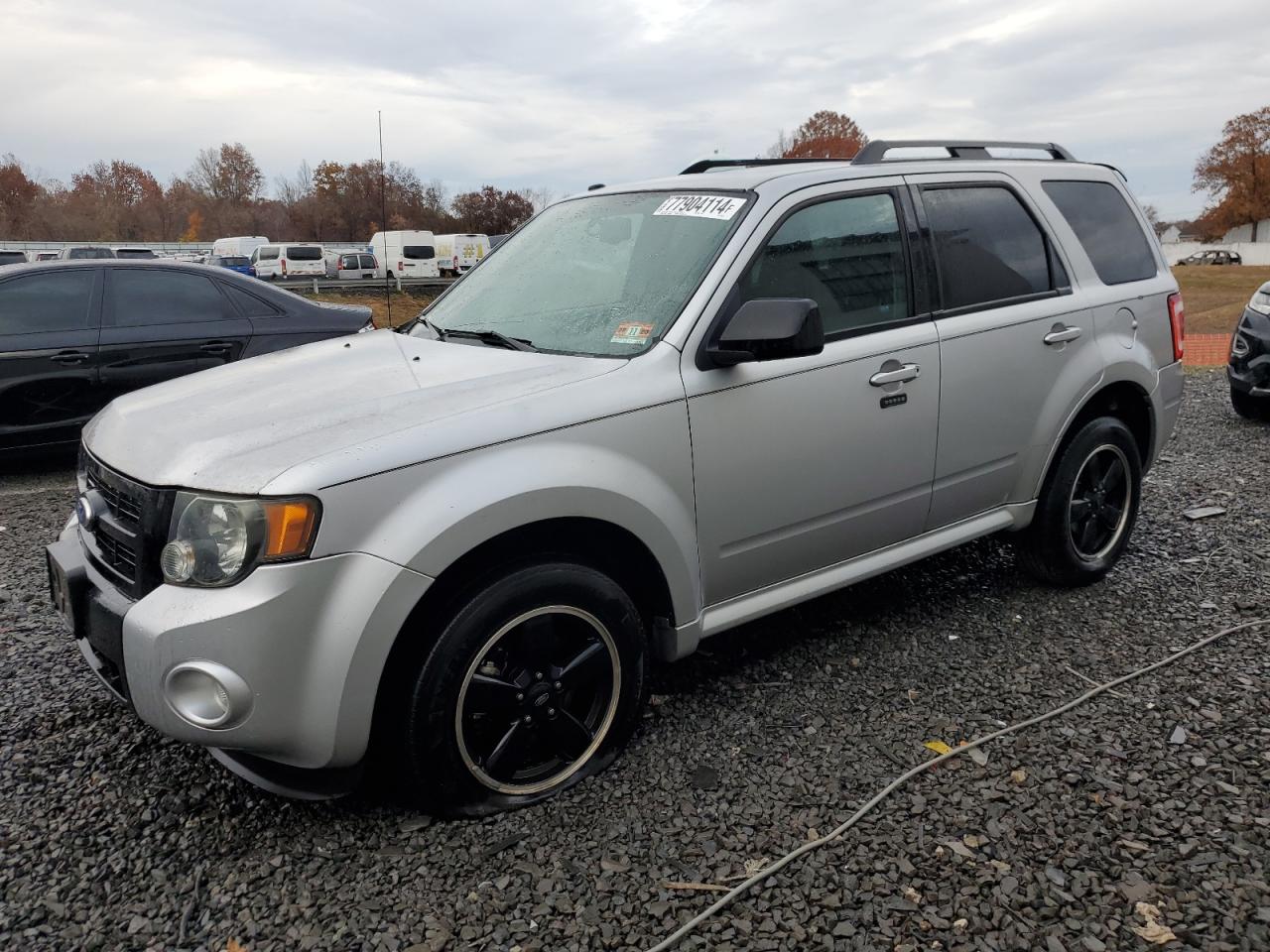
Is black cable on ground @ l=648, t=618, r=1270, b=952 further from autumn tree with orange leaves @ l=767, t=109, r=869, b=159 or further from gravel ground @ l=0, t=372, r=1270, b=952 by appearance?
autumn tree with orange leaves @ l=767, t=109, r=869, b=159

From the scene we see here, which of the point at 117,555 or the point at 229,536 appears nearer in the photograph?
the point at 229,536

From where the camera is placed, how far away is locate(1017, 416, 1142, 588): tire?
13.7ft

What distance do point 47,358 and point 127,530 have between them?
4.68 metres

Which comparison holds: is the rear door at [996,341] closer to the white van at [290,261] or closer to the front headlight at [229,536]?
the front headlight at [229,536]

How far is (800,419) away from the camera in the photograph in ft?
10.5

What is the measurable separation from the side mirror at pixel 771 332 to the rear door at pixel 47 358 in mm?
5349

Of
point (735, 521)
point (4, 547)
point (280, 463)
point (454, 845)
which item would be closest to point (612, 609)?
point (735, 521)

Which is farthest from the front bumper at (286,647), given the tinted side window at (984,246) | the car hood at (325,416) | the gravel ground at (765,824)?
the tinted side window at (984,246)

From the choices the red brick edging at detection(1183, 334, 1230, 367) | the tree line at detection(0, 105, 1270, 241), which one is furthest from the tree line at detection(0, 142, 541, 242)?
the red brick edging at detection(1183, 334, 1230, 367)

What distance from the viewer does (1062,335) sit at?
400 cm

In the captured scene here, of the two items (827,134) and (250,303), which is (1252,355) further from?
(827,134)

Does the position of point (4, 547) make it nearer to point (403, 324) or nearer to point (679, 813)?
point (403, 324)

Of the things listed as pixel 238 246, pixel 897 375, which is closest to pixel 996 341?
pixel 897 375

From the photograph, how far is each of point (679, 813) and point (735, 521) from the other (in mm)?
911
